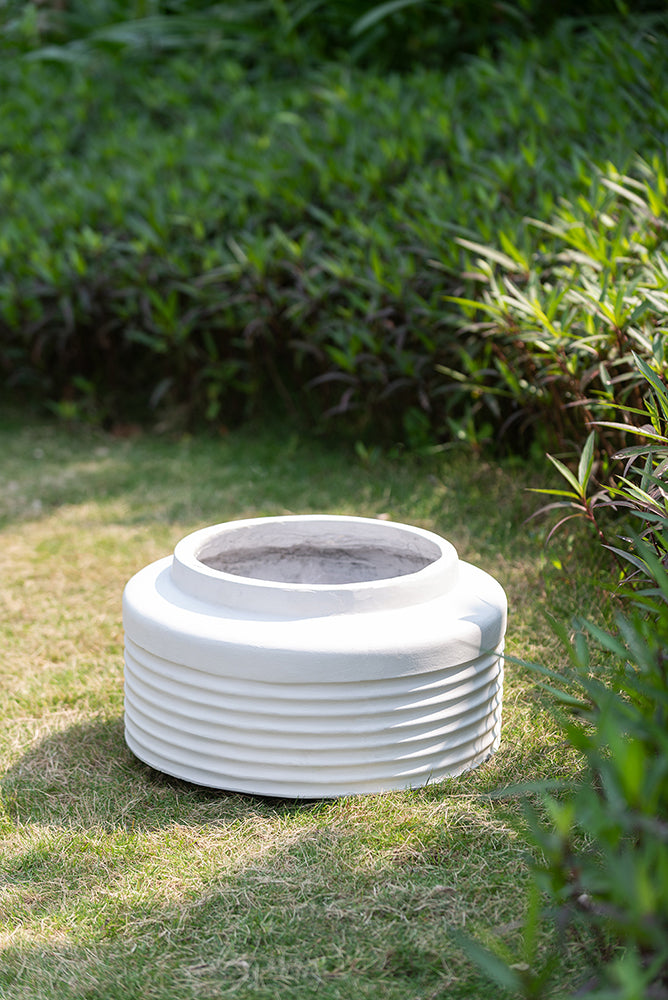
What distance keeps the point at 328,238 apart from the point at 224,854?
3.02m

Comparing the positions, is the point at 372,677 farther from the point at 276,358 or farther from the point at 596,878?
the point at 276,358

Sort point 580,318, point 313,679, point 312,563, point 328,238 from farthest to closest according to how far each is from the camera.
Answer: point 328,238 < point 580,318 < point 312,563 < point 313,679

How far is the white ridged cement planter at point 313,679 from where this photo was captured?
1734 millimetres

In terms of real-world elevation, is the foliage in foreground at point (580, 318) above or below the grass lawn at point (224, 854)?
above

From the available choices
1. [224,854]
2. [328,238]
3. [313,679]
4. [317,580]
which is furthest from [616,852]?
[328,238]

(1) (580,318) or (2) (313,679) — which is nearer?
(2) (313,679)

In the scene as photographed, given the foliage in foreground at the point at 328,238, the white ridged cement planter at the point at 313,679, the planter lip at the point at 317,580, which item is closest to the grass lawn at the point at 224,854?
the white ridged cement planter at the point at 313,679

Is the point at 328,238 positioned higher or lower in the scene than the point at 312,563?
higher

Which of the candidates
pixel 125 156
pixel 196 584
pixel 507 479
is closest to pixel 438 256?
pixel 507 479

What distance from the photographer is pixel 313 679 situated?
1.72 m

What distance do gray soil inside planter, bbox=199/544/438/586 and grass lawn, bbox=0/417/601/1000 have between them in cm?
41

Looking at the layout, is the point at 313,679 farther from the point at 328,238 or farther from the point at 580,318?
the point at 328,238

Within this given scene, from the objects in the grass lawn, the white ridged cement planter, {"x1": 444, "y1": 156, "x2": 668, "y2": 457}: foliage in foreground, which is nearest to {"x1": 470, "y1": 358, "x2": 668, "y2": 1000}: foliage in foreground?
the grass lawn

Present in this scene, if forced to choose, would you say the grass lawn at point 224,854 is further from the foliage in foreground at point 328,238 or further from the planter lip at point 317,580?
the foliage in foreground at point 328,238
